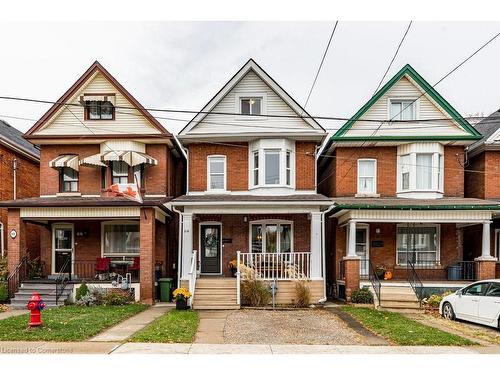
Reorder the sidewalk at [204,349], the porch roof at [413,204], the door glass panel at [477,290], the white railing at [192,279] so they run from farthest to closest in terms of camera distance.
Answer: the porch roof at [413,204] → the white railing at [192,279] → the door glass panel at [477,290] → the sidewalk at [204,349]

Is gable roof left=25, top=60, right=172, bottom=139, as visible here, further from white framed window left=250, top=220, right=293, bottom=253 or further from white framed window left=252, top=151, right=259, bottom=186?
white framed window left=250, top=220, right=293, bottom=253

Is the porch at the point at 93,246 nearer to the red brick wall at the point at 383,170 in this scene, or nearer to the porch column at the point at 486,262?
the red brick wall at the point at 383,170

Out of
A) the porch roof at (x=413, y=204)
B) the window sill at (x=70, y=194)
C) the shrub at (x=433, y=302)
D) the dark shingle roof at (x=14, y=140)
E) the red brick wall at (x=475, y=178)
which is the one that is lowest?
the shrub at (x=433, y=302)

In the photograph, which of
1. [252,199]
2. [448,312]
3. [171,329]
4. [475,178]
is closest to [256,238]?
[252,199]

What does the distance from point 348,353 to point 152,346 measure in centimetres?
410

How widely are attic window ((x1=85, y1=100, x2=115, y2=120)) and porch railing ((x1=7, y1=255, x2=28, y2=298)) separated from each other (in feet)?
21.7

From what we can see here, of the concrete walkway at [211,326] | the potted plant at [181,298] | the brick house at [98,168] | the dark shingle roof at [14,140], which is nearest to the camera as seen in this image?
the concrete walkway at [211,326]

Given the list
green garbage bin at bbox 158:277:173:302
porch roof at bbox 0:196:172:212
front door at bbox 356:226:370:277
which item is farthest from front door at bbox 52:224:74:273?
front door at bbox 356:226:370:277

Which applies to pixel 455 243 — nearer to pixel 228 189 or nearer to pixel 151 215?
→ pixel 228 189

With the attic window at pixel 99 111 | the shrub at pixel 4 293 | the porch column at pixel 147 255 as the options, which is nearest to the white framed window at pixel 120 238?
the porch column at pixel 147 255

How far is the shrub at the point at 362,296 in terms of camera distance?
17.0 m

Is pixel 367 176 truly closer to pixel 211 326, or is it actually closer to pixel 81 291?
pixel 211 326

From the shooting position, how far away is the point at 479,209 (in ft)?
57.4

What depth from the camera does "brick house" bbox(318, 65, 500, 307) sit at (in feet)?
64.2
